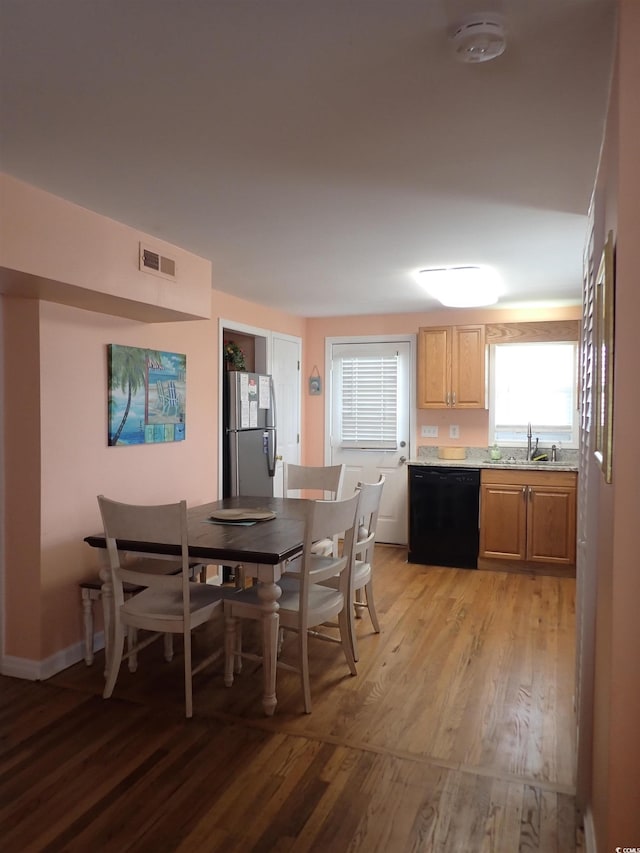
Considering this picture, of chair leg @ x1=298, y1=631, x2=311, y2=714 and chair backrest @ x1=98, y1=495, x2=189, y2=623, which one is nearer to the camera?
chair backrest @ x1=98, y1=495, x2=189, y2=623

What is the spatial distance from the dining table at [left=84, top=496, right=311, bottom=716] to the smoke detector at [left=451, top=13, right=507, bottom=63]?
6.57ft

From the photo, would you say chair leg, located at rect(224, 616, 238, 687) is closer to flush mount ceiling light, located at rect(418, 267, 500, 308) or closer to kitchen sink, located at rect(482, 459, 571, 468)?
flush mount ceiling light, located at rect(418, 267, 500, 308)

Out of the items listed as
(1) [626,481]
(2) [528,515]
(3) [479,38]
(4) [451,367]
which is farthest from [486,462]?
(3) [479,38]

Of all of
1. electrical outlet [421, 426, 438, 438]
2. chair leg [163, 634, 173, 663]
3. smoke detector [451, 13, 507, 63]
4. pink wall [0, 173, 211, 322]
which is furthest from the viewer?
electrical outlet [421, 426, 438, 438]

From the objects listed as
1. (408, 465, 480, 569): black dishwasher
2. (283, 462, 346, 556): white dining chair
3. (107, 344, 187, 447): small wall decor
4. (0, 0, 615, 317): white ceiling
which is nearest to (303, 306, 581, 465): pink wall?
(408, 465, 480, 569): black dishwasher

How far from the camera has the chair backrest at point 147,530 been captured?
279 centimetres

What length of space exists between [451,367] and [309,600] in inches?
134

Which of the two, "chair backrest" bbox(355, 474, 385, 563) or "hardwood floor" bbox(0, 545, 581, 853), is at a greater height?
"chair backrest" bbox(355, 474, 385, 563)

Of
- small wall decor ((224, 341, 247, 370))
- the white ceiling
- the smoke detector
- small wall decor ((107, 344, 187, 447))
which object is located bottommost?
small wall decor ((107, 344, 187, 447))

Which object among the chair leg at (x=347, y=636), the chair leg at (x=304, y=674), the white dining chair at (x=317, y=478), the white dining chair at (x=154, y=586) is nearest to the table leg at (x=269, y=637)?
the chair leg at (x=304, y=674)

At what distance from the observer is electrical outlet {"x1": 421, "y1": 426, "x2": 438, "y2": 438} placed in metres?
6.24

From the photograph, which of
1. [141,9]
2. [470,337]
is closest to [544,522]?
[470,337]

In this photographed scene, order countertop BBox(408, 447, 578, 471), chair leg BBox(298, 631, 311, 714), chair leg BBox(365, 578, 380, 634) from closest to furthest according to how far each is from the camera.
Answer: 1. chair leg BBox(298, 631, 311, 714)
2. chair leg BBox(365, 578, 380, 634)
3. countertop BBox(408, 447, 578, 471)

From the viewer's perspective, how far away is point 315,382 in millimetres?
6672
